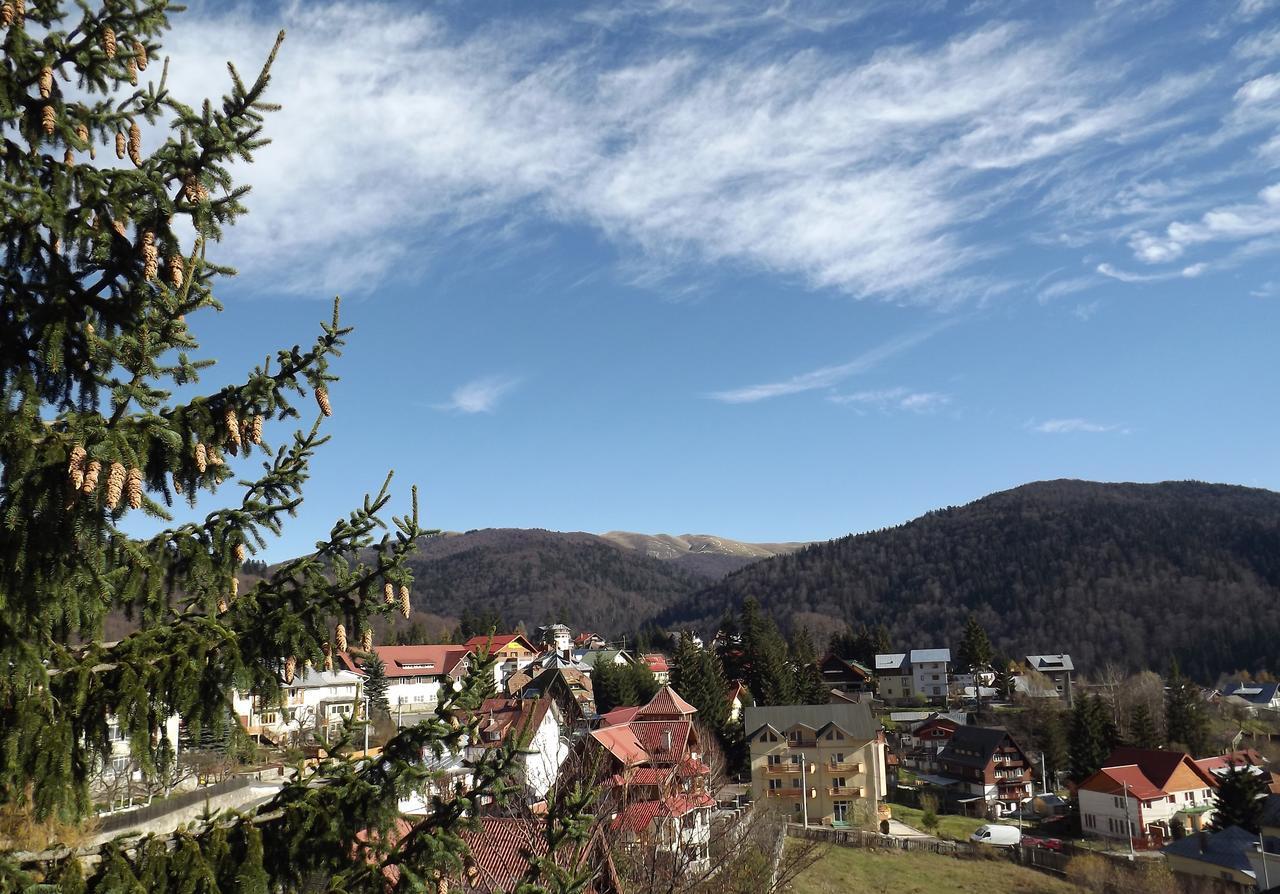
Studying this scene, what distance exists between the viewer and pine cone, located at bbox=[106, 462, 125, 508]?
5336mm

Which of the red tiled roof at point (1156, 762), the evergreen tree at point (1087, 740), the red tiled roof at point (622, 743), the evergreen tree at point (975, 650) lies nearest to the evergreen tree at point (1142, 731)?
the evergreen tree at point (1087, 740)

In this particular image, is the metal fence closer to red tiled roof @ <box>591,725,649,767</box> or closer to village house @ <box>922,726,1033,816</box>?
red tiled roof @ <box>591,725,649,767</box>

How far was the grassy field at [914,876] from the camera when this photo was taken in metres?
39.0

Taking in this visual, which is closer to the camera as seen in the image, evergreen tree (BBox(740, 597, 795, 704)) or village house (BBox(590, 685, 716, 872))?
village house (BBox(590, 685, 716, 872))

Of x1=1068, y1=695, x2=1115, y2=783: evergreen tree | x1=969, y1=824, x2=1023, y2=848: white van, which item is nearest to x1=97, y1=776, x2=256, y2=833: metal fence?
x1=969, y1=824, x2=1023, y2=848: white van

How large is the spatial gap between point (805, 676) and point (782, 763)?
2354 cm

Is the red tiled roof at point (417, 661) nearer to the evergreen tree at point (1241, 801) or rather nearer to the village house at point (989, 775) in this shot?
the village house at point (989, 775)

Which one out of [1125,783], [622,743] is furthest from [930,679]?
[622,743]

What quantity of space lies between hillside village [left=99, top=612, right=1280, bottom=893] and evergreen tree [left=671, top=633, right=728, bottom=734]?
0.19 m

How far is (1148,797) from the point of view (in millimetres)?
53812

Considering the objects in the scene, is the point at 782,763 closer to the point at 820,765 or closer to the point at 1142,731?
the point at 820,765

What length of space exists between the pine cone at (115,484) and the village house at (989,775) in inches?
2713

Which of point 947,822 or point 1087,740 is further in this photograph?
point 1087,740

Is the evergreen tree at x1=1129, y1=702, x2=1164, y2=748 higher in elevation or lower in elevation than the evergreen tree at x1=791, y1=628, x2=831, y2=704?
lower
